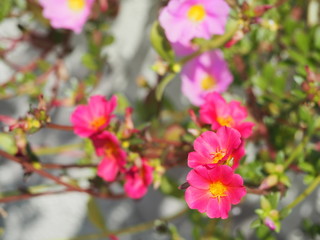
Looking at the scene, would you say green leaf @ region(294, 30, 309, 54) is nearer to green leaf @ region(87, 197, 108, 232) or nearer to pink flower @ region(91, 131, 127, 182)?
pink flower @ region(91, 131, 127, 182)

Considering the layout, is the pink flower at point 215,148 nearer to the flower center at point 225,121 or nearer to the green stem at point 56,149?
the flower center at point 225,121

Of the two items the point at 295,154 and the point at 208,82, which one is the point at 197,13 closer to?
the point at 208,82

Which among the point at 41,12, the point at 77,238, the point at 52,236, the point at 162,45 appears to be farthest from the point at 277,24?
the point at 52,236

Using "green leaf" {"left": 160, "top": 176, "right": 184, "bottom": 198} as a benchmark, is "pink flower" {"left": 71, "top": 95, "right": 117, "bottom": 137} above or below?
above

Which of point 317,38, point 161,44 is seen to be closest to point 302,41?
point 317,38

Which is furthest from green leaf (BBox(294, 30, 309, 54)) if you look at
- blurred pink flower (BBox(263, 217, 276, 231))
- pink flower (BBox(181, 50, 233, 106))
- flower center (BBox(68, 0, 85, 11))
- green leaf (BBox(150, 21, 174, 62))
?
flower center (BBox(68, 0, 85, 11))

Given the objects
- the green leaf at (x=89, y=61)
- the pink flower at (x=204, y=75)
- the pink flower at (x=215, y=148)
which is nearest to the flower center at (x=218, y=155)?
the pink flower at (x=215, y=148)

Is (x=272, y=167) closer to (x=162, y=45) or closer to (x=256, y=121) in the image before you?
(x=256, y=121)
